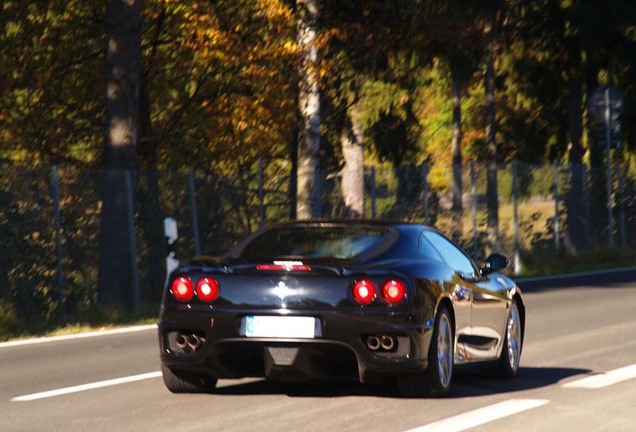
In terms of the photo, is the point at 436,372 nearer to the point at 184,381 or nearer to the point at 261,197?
the point at 184,381

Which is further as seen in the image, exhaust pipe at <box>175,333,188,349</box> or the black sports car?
exhaust pipe at <box>175,333,188,349</box>

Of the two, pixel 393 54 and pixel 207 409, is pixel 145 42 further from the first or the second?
pixel 207 409

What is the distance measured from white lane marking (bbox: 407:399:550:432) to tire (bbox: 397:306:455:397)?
0.47 metres

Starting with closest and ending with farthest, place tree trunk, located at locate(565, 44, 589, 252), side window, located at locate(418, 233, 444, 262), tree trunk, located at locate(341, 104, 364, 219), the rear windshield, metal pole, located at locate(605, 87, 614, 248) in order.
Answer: the rear windshield, side window, located at locate(418, 233, 444, 262), tree trunk, located at locate(341, 104, 364, 219), metal pole, located at locate(605, 87, 614, 248), tree trunk, located at locate(565, 44, 589, 252)

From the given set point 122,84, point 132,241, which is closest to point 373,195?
point 122,84

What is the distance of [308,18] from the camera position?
27.8m

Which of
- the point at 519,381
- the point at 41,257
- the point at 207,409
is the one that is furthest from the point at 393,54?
the point at 207,409

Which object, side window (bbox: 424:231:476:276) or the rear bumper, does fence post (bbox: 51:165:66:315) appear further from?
the rear bumper

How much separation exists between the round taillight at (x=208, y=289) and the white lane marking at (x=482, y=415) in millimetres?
1861

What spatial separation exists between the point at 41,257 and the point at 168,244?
5.37ft

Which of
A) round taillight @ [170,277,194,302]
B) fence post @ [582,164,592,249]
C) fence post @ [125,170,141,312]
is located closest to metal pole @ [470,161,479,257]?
fence post @ [582,164,592,249]

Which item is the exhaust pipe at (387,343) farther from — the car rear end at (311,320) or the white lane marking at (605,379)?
the white lane marking at (605,379)

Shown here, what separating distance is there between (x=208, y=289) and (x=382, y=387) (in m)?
1.71

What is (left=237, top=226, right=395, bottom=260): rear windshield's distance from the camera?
39.0ft
